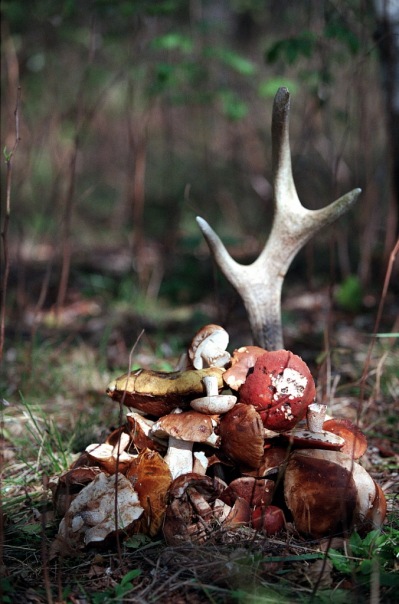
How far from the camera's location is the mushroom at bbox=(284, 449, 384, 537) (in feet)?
5.52

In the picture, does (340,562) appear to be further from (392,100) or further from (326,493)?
(392,100)

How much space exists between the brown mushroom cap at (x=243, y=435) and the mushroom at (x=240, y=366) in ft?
0.28

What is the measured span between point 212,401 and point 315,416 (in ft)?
1.11

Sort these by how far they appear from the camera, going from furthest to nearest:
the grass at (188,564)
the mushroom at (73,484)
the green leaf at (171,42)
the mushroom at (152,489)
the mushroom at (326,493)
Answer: the green leaf at (171,42) < the mushroom at (73,484) < the mushroom at (152,489) < the mushroom at (326,493) < the grass at (188,564)

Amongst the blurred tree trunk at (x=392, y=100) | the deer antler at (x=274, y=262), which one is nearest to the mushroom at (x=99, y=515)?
the deer antler at (x=274, y=262)

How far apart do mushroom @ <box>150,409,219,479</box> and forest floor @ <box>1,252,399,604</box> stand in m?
0.16

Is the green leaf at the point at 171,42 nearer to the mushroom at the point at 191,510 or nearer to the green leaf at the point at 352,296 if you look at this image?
the green leaf at the point at 352,296

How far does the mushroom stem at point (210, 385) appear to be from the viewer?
1.80 metres

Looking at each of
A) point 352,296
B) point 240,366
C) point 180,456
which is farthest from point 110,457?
point 352,296

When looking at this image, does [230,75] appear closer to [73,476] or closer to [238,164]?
[238,164]

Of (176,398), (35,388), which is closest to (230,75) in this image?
(35,388)

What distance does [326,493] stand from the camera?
1.68 meters

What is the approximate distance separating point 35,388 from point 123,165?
7.25m

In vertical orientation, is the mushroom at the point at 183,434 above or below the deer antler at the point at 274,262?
below
